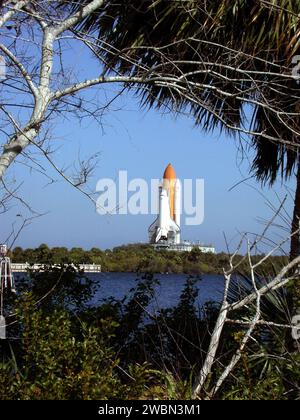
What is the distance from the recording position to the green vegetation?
451cm

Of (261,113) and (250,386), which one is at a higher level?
(261,113)

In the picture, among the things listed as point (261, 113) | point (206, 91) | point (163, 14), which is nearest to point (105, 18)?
point (163, 14)

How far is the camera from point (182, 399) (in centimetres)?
486

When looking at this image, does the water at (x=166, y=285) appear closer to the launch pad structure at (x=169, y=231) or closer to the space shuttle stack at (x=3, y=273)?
the launch pad structure at (x=169, y=231)

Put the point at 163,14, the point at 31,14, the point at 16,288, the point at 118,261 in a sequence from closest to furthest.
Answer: the point at 31,14, the point at 163,14, the point at 16,288, the point at 118,261

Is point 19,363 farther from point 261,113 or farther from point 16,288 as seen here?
point 261,113

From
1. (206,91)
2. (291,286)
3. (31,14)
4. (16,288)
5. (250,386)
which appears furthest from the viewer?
(16,288)

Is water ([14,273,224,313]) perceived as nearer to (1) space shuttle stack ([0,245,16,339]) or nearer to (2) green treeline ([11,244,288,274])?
(2) green treeline ([11,244,288,274])

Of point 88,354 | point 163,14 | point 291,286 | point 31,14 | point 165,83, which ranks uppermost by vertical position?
point 163,14

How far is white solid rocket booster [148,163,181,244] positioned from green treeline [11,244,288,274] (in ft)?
0.66

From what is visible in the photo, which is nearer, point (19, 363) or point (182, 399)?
point (182, 399)

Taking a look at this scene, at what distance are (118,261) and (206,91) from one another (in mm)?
6273

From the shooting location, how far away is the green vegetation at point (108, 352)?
4.51 metres

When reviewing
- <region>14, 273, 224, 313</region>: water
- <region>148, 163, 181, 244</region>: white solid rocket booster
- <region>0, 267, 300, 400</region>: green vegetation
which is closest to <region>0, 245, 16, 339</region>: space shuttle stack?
<region>0, 267, 300, 400</region>: green vegetation
